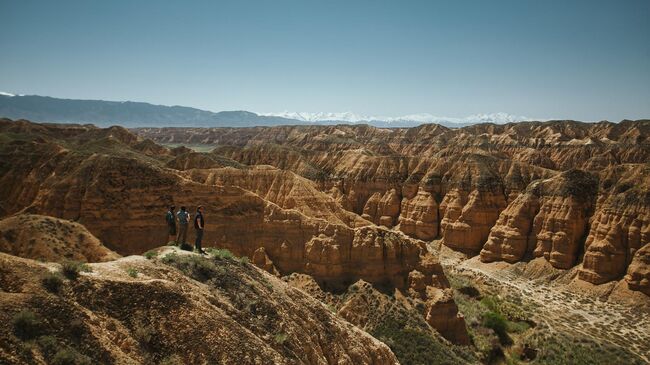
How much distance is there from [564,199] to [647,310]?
15.5 meters

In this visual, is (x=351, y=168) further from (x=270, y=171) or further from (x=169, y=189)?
(x=169, y=189)

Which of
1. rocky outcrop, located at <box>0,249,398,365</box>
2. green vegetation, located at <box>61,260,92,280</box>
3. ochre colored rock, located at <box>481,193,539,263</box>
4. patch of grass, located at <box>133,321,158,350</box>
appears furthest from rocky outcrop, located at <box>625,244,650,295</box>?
green vegetation, located at <box>61,260,92,280</box>

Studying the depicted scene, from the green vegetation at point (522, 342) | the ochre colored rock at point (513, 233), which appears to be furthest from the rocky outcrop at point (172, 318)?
the ochre colored rock at point (513, 233)

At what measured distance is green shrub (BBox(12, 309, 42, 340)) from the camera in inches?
383

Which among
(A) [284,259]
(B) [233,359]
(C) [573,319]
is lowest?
(C) [573,319]

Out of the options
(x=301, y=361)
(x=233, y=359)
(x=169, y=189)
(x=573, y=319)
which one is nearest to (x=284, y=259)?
(x=169, y=189)

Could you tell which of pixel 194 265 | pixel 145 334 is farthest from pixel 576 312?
pixel 145 334

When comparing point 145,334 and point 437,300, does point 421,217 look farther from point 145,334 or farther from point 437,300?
point 145,334

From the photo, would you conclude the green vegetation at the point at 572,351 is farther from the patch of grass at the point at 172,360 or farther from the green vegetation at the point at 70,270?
Result: the green vegetation at the point at 70,270

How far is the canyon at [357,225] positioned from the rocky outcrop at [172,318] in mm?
154

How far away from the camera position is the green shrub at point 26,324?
9.73 meters

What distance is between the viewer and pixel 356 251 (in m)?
33.2

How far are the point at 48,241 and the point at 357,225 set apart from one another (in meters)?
25.9

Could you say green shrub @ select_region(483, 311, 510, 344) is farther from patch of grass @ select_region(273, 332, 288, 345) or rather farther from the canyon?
patch of grass @ select_region(273, 332, 288, 345)
